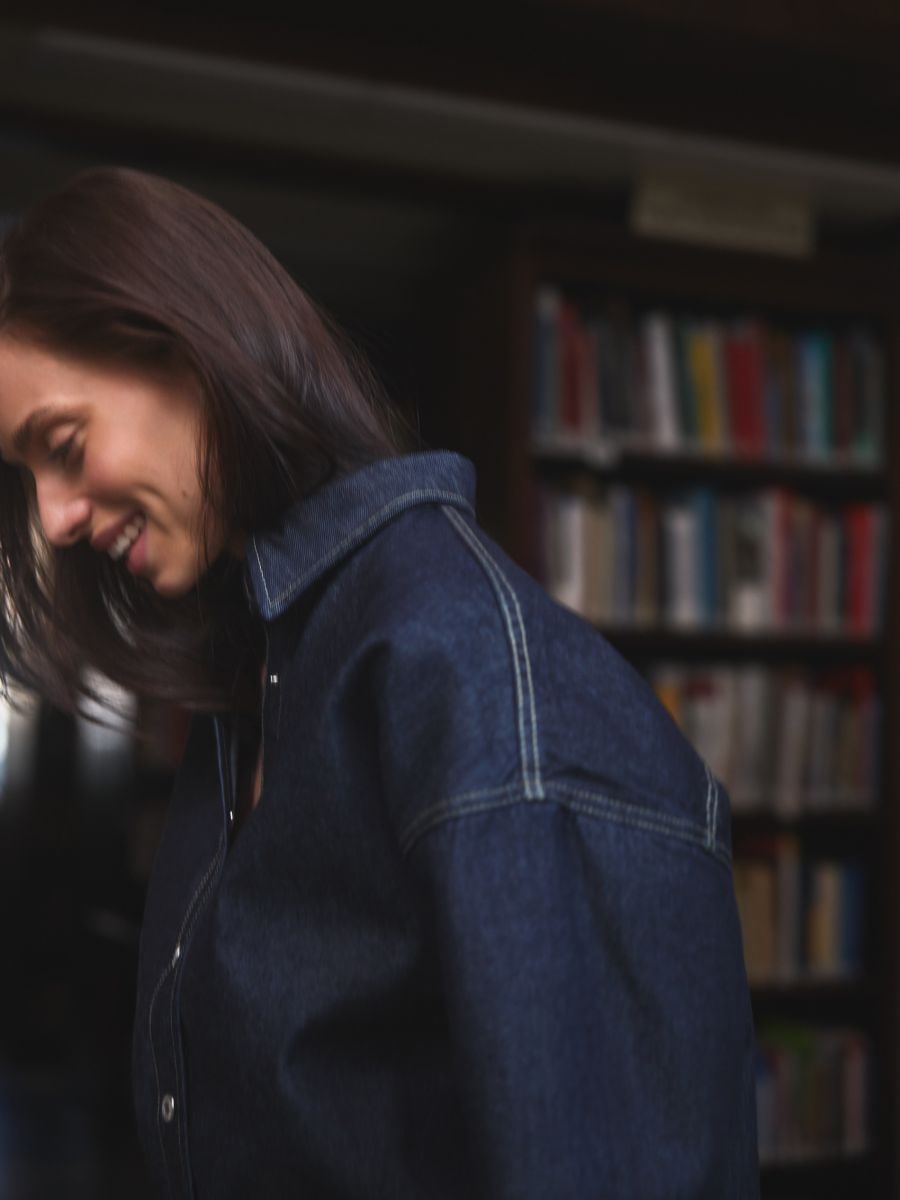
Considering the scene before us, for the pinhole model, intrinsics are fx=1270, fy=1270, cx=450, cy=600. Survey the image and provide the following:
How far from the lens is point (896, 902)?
3068 mm

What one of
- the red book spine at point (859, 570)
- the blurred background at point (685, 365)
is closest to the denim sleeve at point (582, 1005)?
the blurred background at point (685, 365)

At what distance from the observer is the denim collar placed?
735 millimetres

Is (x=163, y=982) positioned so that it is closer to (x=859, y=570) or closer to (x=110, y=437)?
(x=110, y=437)

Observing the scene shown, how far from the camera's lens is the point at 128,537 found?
32.3 inches

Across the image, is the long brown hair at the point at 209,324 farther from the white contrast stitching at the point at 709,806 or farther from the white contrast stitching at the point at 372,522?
the white contrast stitching at the point at 709,806

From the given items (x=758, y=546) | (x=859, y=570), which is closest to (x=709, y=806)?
(x=758, y=546)

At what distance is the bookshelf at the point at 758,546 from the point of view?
2914mm

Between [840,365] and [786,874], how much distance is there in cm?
125

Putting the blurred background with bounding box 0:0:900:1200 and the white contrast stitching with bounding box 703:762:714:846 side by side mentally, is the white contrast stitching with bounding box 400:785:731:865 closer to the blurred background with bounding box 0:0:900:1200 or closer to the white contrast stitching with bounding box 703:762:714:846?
the white contrast stitching with bounding box 703:762:714:846

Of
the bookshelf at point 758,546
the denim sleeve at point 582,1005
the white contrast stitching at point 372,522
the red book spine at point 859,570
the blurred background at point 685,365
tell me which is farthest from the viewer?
the red book spine at point 859,570

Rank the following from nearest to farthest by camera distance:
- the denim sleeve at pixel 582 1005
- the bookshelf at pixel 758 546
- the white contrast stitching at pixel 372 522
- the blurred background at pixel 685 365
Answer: the denim sleeve at pixel 582 1005 → the white contrast stitching at pixel 372 522 → the blurred background at pixel 685 365 → the bookshelf at pixel 758 546

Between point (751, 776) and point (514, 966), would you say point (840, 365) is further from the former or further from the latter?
point (514, 966)

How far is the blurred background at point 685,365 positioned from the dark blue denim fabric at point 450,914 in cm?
210

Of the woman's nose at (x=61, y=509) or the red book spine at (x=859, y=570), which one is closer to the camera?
the woman's nose at (x=61, y=509)
